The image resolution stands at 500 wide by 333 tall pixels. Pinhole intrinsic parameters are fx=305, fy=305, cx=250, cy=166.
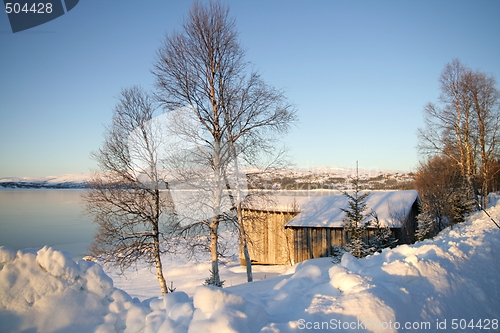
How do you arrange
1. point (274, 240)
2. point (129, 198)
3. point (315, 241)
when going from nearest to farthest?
1. point (129, 198)
2. point (315, 241)
3. point (274, 240)

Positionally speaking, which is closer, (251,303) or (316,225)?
(251,303)

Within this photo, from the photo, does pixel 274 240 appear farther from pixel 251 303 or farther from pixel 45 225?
pixel 251 303

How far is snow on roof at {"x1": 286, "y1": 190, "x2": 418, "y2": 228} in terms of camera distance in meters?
15.9

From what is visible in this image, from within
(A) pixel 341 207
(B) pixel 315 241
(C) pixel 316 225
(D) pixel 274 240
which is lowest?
(D) pixel 274 240

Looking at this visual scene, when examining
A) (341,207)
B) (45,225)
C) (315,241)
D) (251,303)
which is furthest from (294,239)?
(251,303)

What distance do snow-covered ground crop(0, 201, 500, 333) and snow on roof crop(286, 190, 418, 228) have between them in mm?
11414

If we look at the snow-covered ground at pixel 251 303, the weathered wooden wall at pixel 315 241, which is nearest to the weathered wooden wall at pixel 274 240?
the weathered wooden wall at pixel 315 241

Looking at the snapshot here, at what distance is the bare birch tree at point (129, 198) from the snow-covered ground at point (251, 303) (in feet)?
25.3

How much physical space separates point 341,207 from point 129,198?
39.7ft

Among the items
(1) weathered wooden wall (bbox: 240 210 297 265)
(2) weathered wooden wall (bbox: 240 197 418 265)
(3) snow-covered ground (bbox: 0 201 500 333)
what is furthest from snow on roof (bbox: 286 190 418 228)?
(3) snow-covered ground (bbox: 0 201 500 333)

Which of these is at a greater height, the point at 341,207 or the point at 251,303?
the point at 251,303

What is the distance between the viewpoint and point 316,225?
55.1 ft

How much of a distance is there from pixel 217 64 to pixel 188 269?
12.5 m

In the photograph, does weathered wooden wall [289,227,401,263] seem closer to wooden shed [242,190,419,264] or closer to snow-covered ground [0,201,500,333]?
wooden shed [242,190,419,264]
